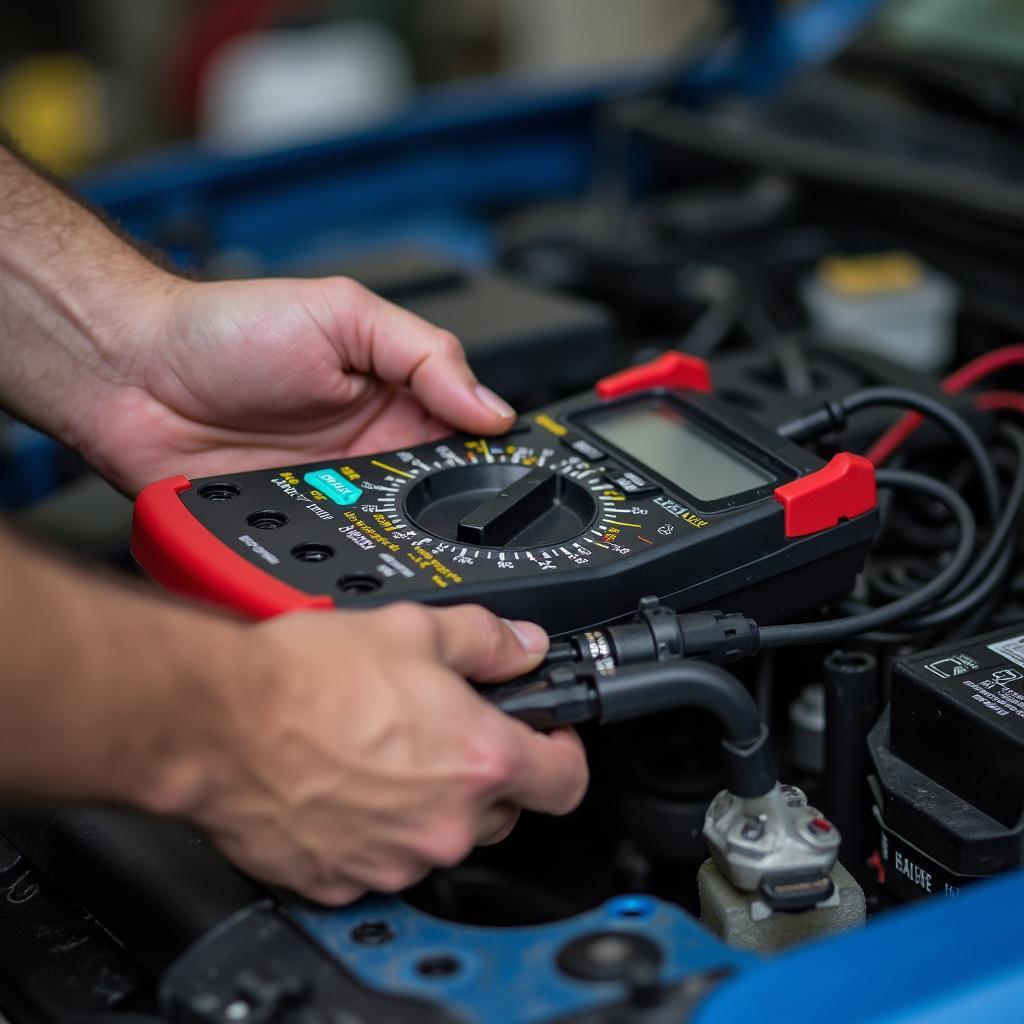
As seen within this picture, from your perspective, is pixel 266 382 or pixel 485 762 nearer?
pixel 485 762

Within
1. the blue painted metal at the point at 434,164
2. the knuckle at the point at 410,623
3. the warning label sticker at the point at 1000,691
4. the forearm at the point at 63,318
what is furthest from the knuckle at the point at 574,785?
the blue painted metal at the point at 434,164

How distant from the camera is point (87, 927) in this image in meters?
0.80

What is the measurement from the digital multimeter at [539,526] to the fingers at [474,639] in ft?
0.09

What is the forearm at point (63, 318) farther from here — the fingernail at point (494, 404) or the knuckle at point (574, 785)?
the knuckle at point (574, 785)

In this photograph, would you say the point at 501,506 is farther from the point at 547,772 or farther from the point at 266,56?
the point at 266,56

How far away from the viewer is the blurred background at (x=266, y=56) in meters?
3.47

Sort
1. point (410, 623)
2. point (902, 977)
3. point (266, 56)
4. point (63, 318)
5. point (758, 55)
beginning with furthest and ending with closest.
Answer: point (266, 56) → point (758, 55) → point (63, 318) → point (410, 623) → point (902, 977)

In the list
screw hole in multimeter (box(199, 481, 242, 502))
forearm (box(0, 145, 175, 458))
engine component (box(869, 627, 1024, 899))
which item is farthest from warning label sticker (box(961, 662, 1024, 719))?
forearm (box(0, 145, 175, 458))

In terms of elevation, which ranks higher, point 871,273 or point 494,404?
point 494,404

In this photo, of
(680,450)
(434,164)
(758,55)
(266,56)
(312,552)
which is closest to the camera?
(312,552)

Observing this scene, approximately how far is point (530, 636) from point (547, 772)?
0.07m

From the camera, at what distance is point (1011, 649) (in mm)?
814

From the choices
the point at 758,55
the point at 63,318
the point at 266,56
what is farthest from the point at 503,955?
the point at 266,56

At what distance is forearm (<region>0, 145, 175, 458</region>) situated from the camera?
1058 millimetres
